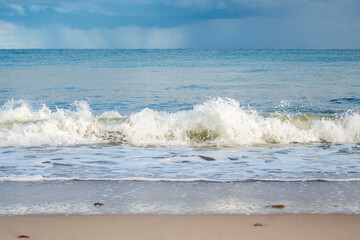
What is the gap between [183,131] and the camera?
946 centimetres

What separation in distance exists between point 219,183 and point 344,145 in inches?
176

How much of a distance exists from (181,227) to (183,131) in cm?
573

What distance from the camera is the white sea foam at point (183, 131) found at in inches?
349

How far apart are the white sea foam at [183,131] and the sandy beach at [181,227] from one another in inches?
181

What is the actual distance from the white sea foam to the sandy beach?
15.1 ft

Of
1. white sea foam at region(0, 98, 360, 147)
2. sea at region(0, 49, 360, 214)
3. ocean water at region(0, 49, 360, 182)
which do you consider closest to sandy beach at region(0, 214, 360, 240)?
sea at region(0, 49, 360, 214)

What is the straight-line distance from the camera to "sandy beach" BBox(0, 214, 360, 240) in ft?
11.8

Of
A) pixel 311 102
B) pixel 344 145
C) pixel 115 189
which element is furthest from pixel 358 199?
pixel 311 102

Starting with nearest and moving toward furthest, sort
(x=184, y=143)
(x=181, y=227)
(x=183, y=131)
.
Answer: (x=181, y=227), (x=184, y=143), (x=183, y=131)

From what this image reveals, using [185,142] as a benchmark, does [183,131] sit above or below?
above

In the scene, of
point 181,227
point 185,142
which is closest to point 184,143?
point 185,142

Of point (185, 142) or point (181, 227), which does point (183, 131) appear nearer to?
point (185, 142)

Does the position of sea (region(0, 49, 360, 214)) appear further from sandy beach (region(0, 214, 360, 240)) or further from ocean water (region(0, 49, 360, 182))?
sandy beach (region(0, 214, 360, 240))

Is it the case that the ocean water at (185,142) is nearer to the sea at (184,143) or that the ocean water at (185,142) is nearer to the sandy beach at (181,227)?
the sea at (184,143)
